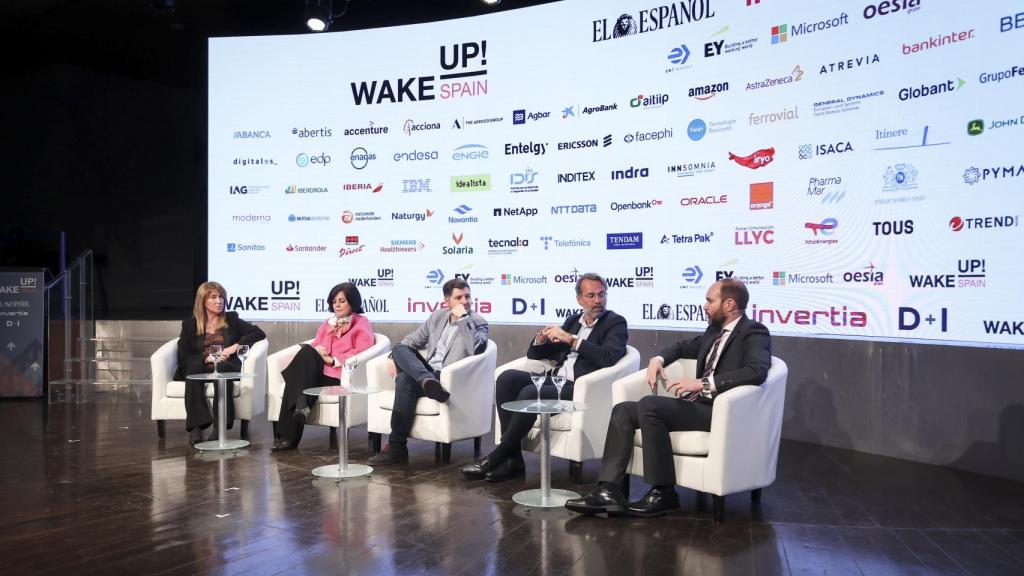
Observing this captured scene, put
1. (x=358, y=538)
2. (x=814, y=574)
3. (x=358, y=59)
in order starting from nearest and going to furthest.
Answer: (x=814, y=574) → (x=358, y=538) → (x=358, y=59)

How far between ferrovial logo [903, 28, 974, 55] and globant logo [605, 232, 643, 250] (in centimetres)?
211

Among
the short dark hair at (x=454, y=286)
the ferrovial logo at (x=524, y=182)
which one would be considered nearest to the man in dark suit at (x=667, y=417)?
the short dark hair at (x=454, y=286)

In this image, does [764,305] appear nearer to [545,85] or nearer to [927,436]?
[927,436]

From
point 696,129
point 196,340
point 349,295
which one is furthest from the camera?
point 696,129

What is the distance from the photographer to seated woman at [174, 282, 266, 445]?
5133mm

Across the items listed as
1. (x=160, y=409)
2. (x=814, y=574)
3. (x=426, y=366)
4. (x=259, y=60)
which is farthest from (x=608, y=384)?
(x=259, y=60)

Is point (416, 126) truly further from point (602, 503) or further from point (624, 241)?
point (602, 503)

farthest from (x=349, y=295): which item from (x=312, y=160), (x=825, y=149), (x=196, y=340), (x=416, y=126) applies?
(x=825, y=149)

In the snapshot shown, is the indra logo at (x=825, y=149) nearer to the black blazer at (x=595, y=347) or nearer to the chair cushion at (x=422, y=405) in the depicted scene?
the black blazer at (x=595, y=347)

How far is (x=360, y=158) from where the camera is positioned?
278 inches

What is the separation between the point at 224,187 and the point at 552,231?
3232 millimetres

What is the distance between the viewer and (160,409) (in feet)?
17.2

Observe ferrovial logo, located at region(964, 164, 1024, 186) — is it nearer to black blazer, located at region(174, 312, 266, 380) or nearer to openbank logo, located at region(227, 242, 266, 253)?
black blazer, located at region(174, 312, 266, 380)

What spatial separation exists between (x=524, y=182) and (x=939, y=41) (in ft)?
10.2
